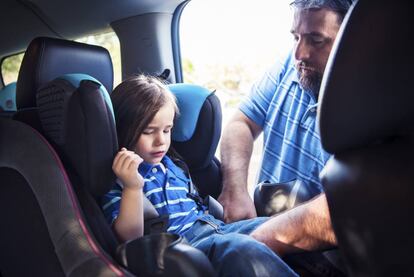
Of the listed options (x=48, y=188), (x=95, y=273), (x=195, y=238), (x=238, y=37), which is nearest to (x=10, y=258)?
(x=48, y=188)

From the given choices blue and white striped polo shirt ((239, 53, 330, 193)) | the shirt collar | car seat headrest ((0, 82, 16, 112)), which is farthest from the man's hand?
car seat headrest ((0, 82, 16, 112))

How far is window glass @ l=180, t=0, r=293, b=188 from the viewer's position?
2744 millimetres

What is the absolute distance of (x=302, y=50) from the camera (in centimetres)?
184

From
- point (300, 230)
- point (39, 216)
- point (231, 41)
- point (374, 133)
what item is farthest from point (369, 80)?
point (231, 41)

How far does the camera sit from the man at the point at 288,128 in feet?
5.00

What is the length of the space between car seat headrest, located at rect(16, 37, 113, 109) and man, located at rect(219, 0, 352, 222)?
2.44 ft

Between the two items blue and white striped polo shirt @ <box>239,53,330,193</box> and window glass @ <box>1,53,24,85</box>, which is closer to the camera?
blue and white striped polo shirt @ <box>239,53,330,193</box>

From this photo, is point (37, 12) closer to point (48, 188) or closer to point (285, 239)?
point (48, 188)

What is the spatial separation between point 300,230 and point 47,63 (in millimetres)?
1056

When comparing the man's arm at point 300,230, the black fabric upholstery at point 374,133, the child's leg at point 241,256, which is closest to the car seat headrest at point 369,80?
the black fabric upholstery at point 374,133

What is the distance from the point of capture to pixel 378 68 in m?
0.88

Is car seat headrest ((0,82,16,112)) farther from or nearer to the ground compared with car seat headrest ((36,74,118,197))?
nearer to the ground

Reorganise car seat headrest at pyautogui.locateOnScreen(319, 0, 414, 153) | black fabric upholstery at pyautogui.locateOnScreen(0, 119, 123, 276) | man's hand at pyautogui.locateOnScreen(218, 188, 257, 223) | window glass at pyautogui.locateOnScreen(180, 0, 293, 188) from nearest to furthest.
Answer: car seat headrest at pyautogui.locateOnScreen(319, 0, 414, 153)
black fabric upholstery at pyautogui.locateOnScreen(0, 119, 123, 276)
man's hand at pyautogui.locateOnScreen(218, 188, 257, 223)
window glass at pyautogui.locateOnScreen(180, 0, 293, 188)

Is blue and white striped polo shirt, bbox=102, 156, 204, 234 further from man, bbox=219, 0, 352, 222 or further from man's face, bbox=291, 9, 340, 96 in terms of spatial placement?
man's face, bbox=291, 9, 340, 96
